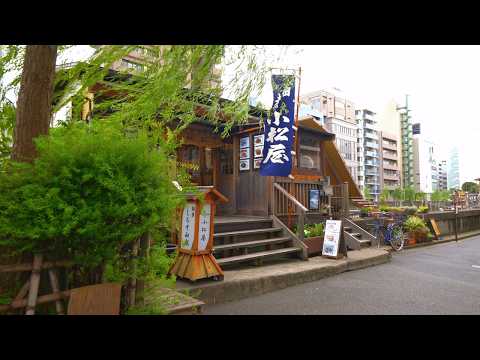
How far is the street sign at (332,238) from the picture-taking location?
337 inches

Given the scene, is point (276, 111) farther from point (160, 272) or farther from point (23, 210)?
point (23, 210)

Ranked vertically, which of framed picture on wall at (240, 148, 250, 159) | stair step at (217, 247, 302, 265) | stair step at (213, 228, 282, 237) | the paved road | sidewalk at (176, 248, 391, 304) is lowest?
the paved road

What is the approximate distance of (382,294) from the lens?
6.15m

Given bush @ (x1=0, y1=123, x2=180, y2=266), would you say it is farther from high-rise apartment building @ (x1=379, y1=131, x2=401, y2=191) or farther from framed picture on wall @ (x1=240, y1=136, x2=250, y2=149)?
high-rise apartment building @ (x1=379, y1=131, x2=401, y2=191)

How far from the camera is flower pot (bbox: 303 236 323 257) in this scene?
8953 millimetres

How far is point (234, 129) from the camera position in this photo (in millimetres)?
10945

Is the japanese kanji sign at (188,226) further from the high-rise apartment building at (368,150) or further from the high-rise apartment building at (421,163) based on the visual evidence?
the high-rise apartment building at (421,163)

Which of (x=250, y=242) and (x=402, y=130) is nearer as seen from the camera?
(x=250, y=242)

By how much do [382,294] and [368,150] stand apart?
80255 millimetres

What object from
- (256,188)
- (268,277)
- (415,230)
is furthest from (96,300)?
(415,230)

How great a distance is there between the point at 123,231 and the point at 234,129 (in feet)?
28.0

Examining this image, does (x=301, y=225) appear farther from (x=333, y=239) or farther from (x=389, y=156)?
(x=389, y=156)

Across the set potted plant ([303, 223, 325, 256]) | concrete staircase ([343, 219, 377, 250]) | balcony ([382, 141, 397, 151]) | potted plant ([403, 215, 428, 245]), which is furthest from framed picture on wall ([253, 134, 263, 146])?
balcony ([382, 141, 397, 151])
